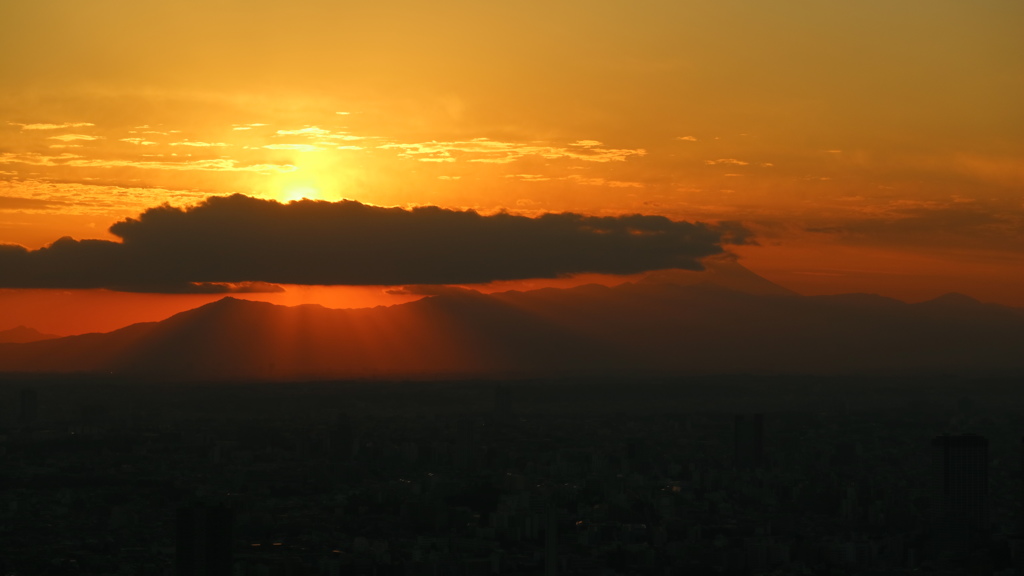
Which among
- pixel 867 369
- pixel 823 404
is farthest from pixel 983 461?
pixel 867 369

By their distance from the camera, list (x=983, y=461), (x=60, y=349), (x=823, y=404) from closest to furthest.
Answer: (x=983, y=461) → (x=823, y=404) → (x=60, y=349)

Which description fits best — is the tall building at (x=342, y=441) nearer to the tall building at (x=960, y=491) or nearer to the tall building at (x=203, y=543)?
the tall building at (x=960, y=491)

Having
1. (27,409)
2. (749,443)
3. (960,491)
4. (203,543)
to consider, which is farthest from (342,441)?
(203,543)

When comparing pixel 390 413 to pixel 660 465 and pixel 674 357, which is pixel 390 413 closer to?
pixel 660 465

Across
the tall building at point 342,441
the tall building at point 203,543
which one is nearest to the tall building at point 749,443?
the tall building at point 342,441

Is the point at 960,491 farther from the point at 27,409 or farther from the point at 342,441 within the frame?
the point at 27,409

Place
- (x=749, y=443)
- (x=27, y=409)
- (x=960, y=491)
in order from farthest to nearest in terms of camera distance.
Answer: (x=27, y=409) → (x=749, y=443) → (x=960, y=491)
